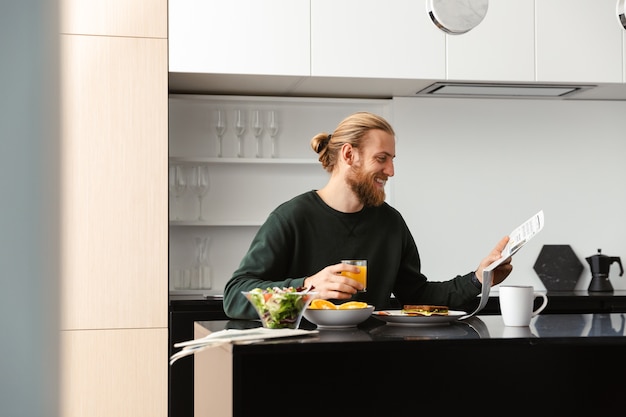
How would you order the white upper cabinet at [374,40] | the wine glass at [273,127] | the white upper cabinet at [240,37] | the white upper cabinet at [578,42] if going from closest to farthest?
the white upper cabinet at [240,37] → the white upper cabinet at [374,40] → the white upper cabinet at [578,42] → the wine glass at [273,127]

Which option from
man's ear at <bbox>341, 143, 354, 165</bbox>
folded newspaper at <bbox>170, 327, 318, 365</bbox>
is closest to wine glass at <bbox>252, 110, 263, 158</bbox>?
man's ear at <bbox>341, 143, 354, 165</bbox>

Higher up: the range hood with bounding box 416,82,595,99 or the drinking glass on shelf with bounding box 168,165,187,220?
the range hood with bounding box 416,82,595,99

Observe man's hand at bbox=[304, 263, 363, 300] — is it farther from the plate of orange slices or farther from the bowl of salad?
the bowl of salad

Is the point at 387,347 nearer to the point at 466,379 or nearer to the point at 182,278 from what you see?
the point at 466,379

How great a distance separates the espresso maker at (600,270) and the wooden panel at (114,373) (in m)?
2.06

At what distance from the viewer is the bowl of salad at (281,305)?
1818mm

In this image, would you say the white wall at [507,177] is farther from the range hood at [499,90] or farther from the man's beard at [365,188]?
the man's beard at [365,188]

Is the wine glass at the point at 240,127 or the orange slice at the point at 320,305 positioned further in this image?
the wine glass at the point at 240,127

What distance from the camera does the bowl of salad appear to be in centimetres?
182

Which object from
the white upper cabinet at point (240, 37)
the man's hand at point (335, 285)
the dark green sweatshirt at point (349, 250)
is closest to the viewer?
the man's hand at point (335, 285)

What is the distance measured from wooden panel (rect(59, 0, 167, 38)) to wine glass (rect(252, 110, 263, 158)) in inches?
26.4

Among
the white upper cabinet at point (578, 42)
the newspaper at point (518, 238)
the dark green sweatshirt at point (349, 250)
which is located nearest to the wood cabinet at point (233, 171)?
the white upper cabinet at point (578, 42)

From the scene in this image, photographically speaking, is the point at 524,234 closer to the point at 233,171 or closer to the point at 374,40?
the point at 374,40
